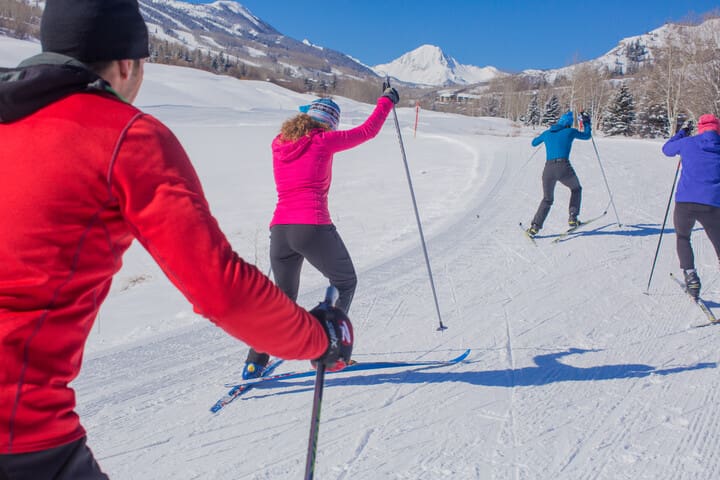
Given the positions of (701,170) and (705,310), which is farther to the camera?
(701,170)

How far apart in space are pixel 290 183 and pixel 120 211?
7.57 feet

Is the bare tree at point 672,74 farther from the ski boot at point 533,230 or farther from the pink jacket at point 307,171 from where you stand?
the pink jacket at point 307,171

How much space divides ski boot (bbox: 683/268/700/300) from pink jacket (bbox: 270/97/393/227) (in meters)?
3.98

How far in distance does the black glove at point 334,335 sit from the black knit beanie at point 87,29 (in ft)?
2.92

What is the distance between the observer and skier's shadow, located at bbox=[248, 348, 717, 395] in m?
3.57

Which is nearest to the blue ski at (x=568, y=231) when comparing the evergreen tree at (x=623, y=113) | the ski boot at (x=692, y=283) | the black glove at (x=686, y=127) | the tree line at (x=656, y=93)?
the black glove at (x=686, y=127)

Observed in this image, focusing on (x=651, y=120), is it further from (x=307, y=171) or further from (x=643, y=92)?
(x=307, y=171)

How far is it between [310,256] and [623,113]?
50.5 metres

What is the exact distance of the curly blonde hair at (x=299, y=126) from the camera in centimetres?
326

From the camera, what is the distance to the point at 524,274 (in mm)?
6137

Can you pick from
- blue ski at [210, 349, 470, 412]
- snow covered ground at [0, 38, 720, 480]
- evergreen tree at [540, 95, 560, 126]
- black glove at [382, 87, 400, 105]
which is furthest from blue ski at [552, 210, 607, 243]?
evergreen tree at [540, 95, 560, 126]

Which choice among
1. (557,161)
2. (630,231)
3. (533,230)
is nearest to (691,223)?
(533,230)

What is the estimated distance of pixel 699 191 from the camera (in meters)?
4.93

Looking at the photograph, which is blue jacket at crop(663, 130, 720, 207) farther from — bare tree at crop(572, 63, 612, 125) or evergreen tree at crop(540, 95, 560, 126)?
evergreen tree at crop(540, 95, 560, 126)
